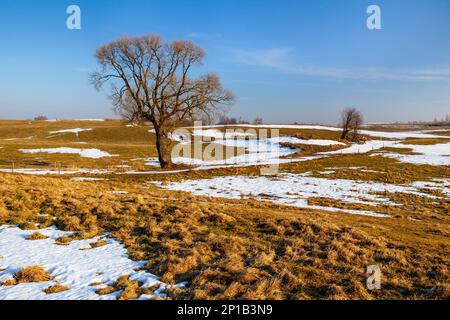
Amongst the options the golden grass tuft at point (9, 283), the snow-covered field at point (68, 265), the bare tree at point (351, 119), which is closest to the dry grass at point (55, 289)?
the snow-covered field at point (68, 265)

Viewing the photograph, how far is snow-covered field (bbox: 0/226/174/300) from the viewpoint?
6.42m

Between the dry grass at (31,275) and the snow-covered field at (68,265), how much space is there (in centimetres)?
14

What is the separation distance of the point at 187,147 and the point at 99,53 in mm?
31389

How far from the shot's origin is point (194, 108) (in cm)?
3114

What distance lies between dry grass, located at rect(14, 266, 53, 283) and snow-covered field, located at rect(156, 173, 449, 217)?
12591 mm

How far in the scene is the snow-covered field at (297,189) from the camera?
737 inches

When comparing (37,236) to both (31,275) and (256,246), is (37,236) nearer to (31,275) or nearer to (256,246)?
(31,275)

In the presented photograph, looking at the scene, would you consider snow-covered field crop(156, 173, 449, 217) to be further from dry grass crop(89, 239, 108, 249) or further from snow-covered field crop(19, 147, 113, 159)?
snow-covered field crop(19, 147, 113, 159)

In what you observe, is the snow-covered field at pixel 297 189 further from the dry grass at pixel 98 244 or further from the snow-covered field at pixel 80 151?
the snow-covered field at pixel 80 151

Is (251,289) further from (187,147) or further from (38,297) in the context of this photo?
(187,147)

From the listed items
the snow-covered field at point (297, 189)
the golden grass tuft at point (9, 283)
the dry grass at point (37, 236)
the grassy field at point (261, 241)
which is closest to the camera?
the grassy field at point (261, 241)

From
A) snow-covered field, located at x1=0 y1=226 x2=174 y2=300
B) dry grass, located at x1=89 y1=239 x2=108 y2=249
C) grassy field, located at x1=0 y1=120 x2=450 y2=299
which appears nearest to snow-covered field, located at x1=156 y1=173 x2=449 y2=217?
grassy field, located at x1=0 y1=120 x2=450 y2=299

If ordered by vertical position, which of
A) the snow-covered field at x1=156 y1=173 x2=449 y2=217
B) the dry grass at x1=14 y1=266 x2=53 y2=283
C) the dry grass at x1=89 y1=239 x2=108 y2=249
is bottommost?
the snow-covered field at x1=156 y1=173 x2=449 y2=217
